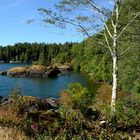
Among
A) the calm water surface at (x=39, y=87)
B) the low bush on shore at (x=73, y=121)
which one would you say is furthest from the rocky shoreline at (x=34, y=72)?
the low bush on shore at (x=73, y=121)

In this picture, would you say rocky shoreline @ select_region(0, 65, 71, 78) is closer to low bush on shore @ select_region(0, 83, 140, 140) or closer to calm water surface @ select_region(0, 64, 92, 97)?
calm water surface @ select_region(0, 64, 92, 97)

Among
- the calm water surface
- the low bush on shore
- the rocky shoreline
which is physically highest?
the low bush on shore

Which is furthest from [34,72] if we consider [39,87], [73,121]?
[73,121]

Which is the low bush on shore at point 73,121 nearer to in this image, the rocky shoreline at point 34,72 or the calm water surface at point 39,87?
the calm water surface at point 39,87

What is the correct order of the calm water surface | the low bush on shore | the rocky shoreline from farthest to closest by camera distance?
the rocky shoreline < the calm water surface < the low bush on shore

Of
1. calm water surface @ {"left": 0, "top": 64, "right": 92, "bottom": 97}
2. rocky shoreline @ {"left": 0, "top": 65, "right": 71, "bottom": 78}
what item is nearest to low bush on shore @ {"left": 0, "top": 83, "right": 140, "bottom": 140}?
calm water surface @ {"left": 0, "top": 64, "right": 92, "bottom": 97}

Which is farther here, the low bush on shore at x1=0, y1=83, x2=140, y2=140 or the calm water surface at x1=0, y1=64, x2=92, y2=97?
the calm water surface at x1=0, y1=64, x2=92, y2=97

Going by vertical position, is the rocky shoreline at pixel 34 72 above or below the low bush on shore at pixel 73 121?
below

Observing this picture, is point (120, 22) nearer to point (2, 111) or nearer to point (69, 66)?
point (2, 111)

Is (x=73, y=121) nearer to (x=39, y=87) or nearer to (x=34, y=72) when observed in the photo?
(x=39, y=87)

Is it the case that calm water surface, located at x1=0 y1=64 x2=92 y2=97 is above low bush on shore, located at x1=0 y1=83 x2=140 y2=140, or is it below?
below

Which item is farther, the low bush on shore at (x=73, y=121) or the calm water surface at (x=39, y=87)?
the calm water surface at (x=39, y=87)

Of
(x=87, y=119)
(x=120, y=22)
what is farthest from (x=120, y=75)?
(x=87, y=119)

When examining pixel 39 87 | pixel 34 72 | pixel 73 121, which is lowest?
pixel 39 87
